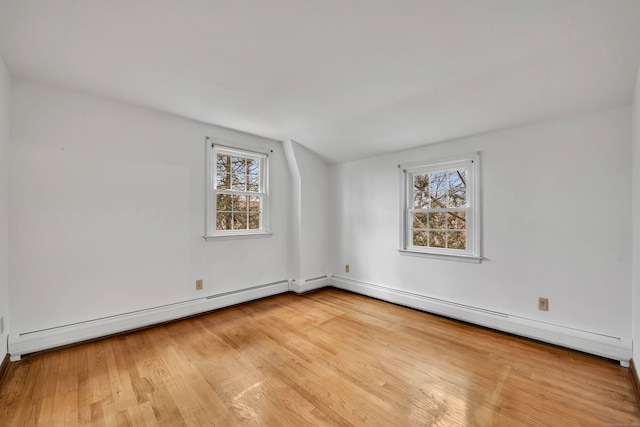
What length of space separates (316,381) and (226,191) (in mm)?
2391

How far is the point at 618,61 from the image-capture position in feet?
5.81

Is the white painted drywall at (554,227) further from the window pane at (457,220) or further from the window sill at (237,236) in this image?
the window sill at (237,236)

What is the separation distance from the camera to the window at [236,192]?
129 inches

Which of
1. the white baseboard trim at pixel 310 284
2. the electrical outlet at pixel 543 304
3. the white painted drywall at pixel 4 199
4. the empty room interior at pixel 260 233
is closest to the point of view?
the empty room interior at pixel 260 233

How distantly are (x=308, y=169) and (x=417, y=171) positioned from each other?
1558 millimetres

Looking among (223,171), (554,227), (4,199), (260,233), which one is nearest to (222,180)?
(223,171)

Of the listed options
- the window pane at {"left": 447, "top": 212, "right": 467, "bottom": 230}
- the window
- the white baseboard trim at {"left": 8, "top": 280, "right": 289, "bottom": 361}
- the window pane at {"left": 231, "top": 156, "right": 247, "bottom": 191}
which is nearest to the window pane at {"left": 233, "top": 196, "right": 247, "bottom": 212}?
the window

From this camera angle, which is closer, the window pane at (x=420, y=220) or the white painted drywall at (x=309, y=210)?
the window pane at (x=420, y=220)

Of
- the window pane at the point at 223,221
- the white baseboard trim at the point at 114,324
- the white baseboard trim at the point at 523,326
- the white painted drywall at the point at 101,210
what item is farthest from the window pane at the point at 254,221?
the white baseboard trim at the point at 523,326

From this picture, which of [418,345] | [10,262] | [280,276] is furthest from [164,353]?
[418,345]

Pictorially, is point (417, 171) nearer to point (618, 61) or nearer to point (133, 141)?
point (618, 61)

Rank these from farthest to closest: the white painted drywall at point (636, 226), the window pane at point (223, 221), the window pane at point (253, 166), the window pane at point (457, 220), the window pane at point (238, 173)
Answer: the window pane at point (253, 166), the window pane at point (238, 173), the window pane at point (223, 221), the window pane at point (457, 220), the white painted drywall at point (636, 226)

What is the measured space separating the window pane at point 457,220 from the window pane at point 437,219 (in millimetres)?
61

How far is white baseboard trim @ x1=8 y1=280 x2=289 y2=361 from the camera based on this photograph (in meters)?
2.18
